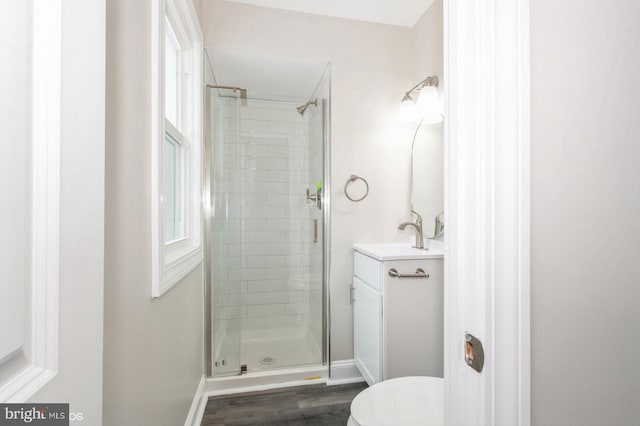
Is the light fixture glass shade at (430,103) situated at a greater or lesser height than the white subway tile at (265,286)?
greater

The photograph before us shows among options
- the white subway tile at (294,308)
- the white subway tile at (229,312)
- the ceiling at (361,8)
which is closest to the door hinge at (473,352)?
the white subway tile at (229,312)

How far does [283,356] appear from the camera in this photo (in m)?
2.26

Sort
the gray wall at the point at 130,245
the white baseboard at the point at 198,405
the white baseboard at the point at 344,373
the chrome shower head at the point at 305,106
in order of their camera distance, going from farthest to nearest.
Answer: the chrome shower head at the point at 305,106
the white baseboard at the point at 344,373
the white baseboard at the point at 198,405
the gray wall at the point at 130,245

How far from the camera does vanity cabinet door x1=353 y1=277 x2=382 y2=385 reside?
5.53 ft

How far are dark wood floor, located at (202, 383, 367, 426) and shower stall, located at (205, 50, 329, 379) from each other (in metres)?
0.16

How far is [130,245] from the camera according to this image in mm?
850

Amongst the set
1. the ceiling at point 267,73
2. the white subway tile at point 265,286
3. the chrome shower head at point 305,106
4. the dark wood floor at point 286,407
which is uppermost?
the ceiling at point 267,73

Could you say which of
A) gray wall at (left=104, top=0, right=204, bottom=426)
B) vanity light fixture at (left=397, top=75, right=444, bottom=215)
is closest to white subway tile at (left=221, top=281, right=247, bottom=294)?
gray wall at (left=104, top=0, right=204, bottom=426)

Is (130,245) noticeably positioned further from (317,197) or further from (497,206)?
(317,197)

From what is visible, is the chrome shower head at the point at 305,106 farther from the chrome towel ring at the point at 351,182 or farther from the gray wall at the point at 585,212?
the gray wall at the point at 585,212

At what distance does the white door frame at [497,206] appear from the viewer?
467 mm

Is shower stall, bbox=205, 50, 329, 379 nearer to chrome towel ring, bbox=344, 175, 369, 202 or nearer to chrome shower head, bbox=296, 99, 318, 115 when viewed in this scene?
chrome shower head, bbox=296, 99, 318, 115

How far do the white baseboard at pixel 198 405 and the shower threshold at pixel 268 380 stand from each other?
6 centimetres

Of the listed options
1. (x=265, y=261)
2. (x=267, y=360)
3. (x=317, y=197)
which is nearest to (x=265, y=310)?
(x=265, y=261)
